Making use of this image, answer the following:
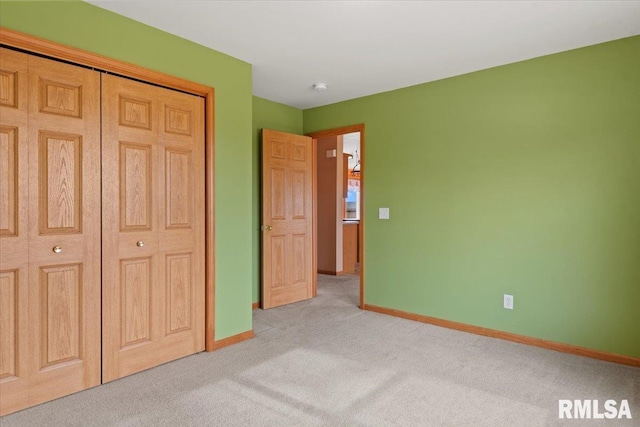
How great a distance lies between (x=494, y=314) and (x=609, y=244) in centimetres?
105

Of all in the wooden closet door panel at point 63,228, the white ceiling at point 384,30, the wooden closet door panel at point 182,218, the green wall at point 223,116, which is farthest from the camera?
the wooden closet door panel at point 182,218

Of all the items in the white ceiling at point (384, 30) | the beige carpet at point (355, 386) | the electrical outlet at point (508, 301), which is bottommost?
the beige carpet at point (355, 386)

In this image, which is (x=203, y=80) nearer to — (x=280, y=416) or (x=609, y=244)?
(x=280, y=416)

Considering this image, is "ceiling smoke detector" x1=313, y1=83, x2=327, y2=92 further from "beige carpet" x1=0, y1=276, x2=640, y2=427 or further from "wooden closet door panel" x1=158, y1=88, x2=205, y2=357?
"beige carpet" x1=0, y1=276, x2=640, y2=427

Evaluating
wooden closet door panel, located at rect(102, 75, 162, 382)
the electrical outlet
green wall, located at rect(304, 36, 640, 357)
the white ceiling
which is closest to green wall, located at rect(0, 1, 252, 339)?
the white ceiling

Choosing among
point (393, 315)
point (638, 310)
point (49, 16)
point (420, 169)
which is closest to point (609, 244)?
point (638, 310)

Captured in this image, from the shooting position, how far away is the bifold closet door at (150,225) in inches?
95.0

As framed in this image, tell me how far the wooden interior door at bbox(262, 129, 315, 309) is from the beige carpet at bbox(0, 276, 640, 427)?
1012 millimetres

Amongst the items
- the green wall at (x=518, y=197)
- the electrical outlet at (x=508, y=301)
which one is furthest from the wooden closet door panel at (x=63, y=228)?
the electrical outlet at (x=508, y=301)

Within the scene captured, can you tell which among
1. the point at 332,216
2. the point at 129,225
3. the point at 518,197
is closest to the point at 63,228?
the point at 129,225

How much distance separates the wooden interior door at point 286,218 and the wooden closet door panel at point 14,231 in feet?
7.71

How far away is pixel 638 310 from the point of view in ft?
8.80

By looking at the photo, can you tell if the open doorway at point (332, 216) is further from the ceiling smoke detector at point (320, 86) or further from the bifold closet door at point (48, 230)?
the bifold closet door at point (48, 230)

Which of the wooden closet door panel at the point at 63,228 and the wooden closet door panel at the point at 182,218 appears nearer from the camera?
the wooden closet door panel at the point at 63,228
